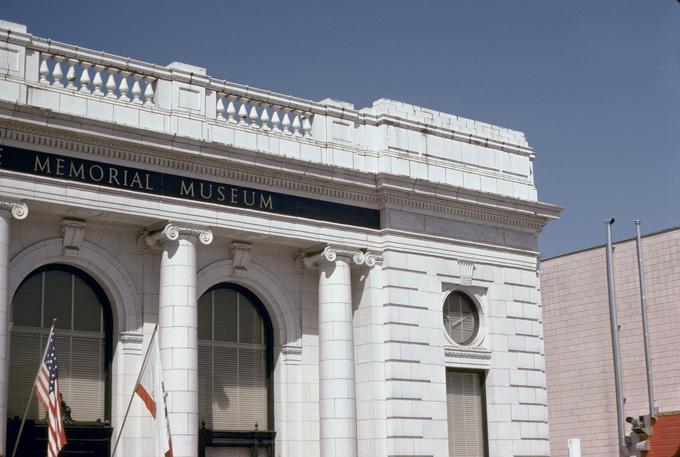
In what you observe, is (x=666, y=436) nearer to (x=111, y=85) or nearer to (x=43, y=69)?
(x=111, y=85)

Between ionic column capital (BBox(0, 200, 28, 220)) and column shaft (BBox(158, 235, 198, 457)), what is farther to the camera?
column shaft (BBox(158, 235, 198, 457))

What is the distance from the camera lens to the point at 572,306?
53469 mm

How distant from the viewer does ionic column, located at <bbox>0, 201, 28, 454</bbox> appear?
24844 mm

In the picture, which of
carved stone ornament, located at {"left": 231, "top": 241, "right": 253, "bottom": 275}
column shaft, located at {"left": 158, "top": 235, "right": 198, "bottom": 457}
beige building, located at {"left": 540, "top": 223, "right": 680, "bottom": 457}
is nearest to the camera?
column shaft, located at {"left": 158, "top": 235, "right": 198, "bottom": 457}

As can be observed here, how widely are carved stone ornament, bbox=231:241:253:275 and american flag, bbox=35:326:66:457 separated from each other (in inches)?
259

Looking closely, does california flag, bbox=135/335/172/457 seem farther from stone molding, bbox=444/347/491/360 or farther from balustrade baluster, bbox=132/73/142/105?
stone molding, bbox=444/347/491/360

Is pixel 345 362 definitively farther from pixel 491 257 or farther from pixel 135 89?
pixel 135 89

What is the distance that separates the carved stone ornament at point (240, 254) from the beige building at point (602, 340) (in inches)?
922

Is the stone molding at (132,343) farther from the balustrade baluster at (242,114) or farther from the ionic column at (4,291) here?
the balustrade baluster at (242,114)

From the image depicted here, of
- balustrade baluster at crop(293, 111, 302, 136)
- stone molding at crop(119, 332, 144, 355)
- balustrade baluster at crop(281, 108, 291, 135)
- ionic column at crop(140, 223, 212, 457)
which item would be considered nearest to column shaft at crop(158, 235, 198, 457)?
ionic column at crop(140, 223, 212, 457)

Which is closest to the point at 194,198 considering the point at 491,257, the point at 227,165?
the point at 227,165

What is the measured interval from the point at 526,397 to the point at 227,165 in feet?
38.4

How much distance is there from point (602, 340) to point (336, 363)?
24.9 metres

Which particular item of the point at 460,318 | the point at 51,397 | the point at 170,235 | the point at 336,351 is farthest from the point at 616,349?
the point at 51,397
